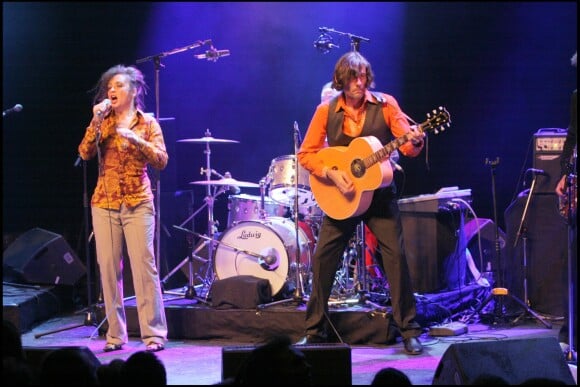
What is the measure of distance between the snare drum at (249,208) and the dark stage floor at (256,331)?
1.19m

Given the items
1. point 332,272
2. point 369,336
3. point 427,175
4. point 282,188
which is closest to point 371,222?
point 332,272

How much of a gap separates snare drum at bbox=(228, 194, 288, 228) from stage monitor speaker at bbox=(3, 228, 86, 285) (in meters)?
1.78

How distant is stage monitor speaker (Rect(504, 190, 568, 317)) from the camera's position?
23.2 feet

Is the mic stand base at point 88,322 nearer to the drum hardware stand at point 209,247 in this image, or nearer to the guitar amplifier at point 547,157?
the drum hardware stand at point 209,247

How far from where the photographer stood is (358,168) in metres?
5.54

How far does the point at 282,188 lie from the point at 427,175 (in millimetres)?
2091

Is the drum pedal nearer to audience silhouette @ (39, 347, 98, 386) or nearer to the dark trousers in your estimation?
the dark trousers

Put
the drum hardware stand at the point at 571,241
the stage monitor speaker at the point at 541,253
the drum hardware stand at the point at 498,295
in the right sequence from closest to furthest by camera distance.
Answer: the drum hardware stand at the point at 571,241, the drum hardware stand at the point at 498,295, the stage monitor speaker at the point at 541,253

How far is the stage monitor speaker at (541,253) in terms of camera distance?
708 centimetres

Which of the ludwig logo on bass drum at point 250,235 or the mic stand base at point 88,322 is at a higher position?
the ludwig logo on bass drum at point 250,235

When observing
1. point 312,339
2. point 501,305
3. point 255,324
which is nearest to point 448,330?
point 501,305

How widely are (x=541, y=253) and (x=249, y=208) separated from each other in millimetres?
2938

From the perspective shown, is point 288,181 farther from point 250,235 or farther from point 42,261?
point 42,261

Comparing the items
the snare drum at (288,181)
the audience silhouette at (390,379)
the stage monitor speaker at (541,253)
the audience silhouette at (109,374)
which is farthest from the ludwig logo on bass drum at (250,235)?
the audience silhouette at (390,379)
